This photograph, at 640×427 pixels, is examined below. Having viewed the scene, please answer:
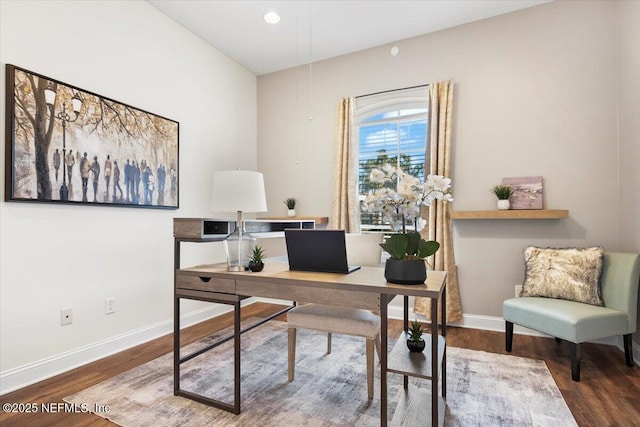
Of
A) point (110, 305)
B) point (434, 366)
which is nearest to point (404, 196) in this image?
point (434, 366)

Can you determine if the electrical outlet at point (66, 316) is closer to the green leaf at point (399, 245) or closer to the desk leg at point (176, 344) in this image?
the desk leg at point (176, 344)

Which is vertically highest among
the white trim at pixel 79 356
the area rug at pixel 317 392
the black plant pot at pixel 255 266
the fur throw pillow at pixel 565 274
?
the black plant pot at pixel 255 266

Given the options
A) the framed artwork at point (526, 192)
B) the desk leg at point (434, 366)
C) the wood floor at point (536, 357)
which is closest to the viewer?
the desk leg at point (434, 366)

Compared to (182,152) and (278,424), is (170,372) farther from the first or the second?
(182,152)

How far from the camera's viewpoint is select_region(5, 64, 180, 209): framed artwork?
7.06ft

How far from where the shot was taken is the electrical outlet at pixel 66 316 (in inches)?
94.3

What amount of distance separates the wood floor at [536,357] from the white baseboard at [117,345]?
0.06 meters

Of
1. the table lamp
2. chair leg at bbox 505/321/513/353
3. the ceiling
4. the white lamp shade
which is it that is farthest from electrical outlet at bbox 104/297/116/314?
chair leg at bbox 505/321/513/353

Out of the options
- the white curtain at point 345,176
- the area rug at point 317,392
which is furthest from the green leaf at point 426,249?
the white curtain at point 345,176

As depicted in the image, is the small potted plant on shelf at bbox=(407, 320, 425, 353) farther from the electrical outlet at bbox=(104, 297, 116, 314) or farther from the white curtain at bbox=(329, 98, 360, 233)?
the electrical outlet at bbox=(104, 297, 116, 314)

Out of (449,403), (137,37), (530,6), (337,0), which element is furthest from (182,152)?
(530,6)

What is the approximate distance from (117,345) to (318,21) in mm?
3494

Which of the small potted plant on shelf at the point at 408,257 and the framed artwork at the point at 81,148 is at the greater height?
the framed artwork at the point at 81,148

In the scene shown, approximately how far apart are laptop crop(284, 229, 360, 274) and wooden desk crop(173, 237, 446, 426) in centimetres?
5
